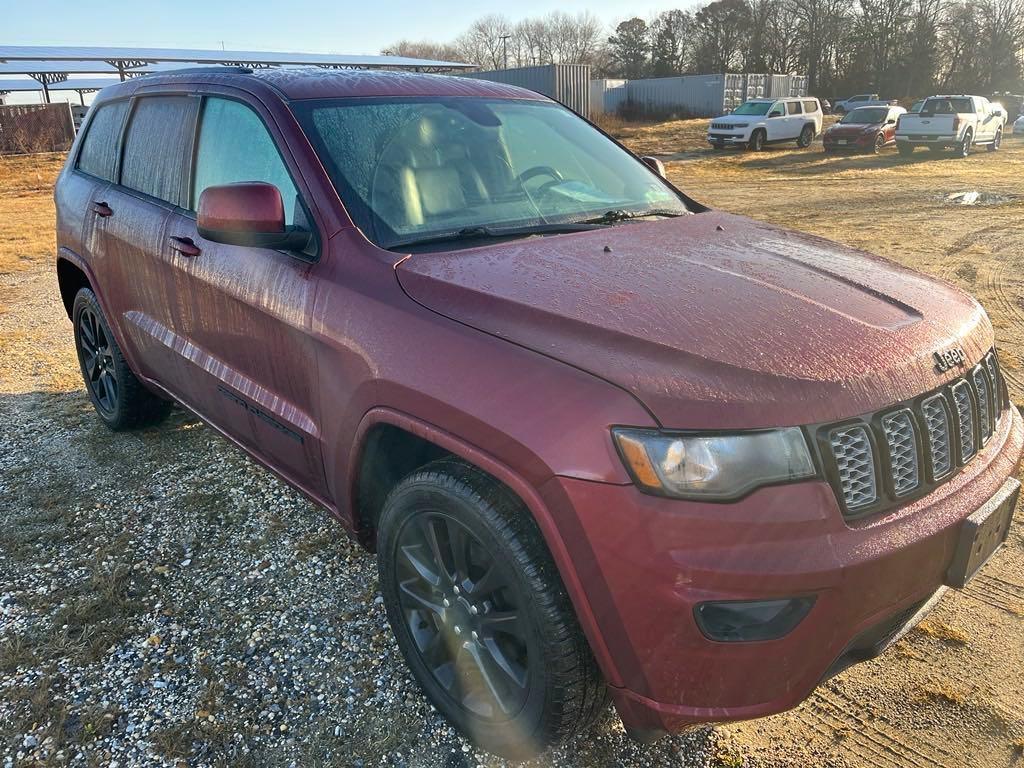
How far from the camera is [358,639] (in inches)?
105

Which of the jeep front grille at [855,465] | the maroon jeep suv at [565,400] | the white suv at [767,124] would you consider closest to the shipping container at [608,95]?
the white suv at [767,124]

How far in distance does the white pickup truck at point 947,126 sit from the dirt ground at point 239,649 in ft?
67.2

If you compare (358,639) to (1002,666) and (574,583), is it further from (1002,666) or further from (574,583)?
(1002,666)

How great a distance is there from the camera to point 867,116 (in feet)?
76.8

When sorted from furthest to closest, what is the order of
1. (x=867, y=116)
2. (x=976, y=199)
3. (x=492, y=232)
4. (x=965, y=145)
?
(x=867, y=116) → (x=965, y=145) → (x=976, y=199) → (x=492, y=232)

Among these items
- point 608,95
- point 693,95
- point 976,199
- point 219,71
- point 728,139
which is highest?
point 608,95

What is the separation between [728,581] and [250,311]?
1.91 metres

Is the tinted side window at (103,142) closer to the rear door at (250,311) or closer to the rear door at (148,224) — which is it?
the rear door at (148,224)

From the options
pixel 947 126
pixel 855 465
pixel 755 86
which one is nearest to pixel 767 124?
pixel 947 126

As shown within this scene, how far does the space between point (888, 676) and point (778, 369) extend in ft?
4.58

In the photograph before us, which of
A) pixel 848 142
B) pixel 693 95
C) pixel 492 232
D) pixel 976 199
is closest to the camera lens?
pixel 492 232

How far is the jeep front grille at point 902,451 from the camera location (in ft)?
5.71

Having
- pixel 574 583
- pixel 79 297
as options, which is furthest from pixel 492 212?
pixel 79 297

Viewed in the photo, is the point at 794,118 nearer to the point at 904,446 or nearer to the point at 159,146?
the point at 159,146
